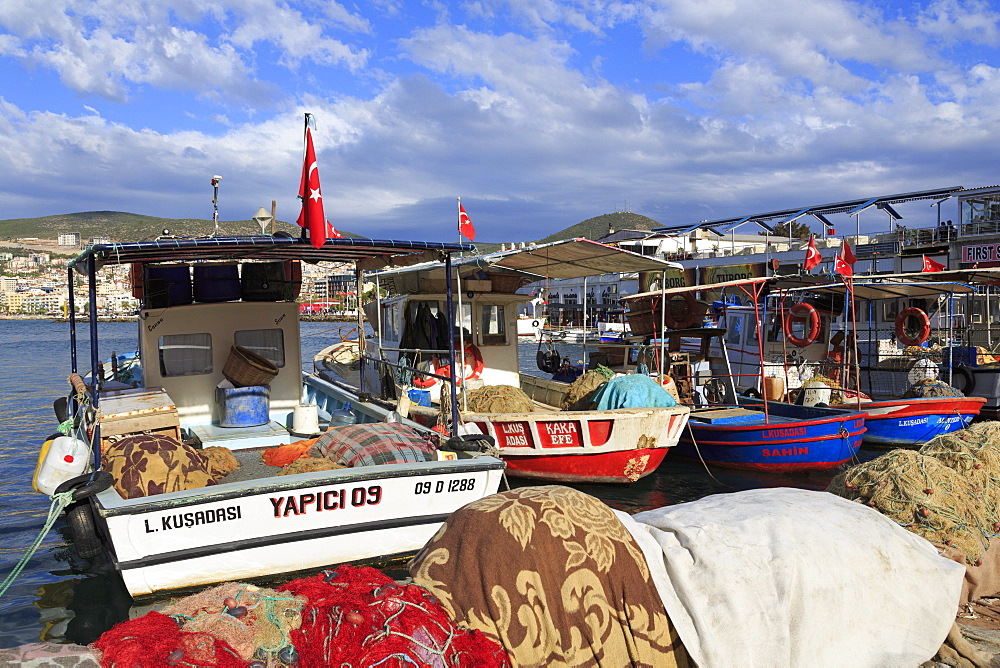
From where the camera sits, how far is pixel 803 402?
15.7 metres

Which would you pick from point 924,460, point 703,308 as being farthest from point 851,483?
point 703,308

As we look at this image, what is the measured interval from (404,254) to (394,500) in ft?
10.7

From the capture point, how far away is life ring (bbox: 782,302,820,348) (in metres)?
17.8

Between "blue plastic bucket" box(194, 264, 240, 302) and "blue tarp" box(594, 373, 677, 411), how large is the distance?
6016 millimetres

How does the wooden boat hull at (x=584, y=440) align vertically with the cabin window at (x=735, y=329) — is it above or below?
below

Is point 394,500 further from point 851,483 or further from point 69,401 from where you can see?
point 69,401

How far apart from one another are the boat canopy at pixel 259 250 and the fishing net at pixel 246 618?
499 cm

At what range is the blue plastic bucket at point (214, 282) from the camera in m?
10.9

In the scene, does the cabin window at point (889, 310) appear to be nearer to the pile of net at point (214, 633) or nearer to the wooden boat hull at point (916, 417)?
the wooden boat hull at point (916, 417)

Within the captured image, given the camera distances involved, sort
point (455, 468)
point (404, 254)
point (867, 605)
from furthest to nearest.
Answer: point (404, 254) → point (455, 468) → point (867, 605)

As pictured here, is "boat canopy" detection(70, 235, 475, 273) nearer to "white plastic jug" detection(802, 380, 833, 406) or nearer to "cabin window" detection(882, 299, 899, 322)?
"white plastic jug" detection(802, 380, 833, 406)

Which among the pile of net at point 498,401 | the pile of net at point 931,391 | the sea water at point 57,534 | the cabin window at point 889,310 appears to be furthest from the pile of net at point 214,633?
the cabin window at point 889,310

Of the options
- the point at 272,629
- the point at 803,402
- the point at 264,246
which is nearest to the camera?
the point at 272,629

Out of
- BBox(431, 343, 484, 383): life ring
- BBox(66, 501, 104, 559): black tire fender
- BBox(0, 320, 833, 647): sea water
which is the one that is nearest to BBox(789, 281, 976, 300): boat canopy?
BBox(0, 320, 833, 647): sea water
